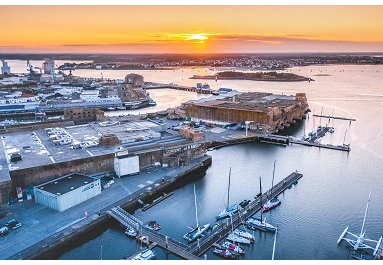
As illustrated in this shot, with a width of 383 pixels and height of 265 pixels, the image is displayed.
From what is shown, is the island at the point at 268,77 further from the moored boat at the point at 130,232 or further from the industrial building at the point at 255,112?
the moored boat at the point at 130,232

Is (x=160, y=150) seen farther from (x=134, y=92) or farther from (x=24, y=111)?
(x=134, y=92)

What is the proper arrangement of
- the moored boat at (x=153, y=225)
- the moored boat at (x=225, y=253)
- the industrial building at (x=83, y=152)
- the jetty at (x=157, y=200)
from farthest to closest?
the industrial building at (x=83, y=152) → the jetty at (x=157, y=200) → the moored boat at (x=153, y=225) → the moored boat at (x=225, y=253)

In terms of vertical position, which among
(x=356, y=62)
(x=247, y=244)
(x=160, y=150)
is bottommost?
(x=247, y=244)

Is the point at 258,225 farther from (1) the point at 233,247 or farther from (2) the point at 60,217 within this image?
(2) the point at 60,217

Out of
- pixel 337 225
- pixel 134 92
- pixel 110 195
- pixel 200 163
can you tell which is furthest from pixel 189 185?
pixel 134 92

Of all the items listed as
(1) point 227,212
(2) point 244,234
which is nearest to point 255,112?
(1) point 227,212

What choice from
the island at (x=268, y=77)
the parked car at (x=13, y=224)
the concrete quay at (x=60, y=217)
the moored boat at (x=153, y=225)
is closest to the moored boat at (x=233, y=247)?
the moored boat at (x=153, y=225)

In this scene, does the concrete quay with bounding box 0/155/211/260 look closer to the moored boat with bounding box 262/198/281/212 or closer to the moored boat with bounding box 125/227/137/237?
the moored boat with bounding box 125/227/137/237
